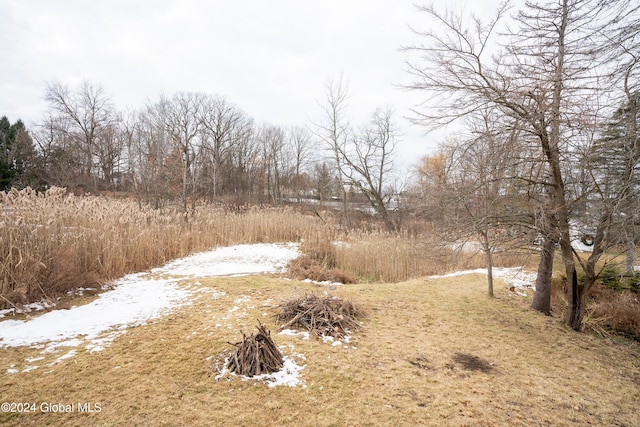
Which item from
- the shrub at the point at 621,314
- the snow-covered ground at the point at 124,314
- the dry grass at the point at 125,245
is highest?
the dry grass at the point at 125,245

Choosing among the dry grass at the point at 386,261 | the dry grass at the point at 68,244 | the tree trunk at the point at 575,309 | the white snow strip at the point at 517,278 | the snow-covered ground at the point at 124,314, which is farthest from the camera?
the dry grass at the point at 386,261

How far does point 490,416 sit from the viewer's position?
83.6 inches

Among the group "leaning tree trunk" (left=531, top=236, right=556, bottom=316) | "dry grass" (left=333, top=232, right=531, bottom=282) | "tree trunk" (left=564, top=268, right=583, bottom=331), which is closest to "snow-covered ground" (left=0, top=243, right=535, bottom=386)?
"leaning tree trunk" (left=531, top=236, right=556, bottom=316)

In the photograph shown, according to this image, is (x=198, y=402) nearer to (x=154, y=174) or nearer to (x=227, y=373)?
(x=227, y=373)

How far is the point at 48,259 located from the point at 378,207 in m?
15.8

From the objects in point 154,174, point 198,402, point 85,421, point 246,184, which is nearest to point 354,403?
point 198,402

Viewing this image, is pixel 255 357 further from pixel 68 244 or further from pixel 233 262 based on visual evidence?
pixel 233 262

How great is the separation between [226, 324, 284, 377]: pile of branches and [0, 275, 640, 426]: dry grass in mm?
134

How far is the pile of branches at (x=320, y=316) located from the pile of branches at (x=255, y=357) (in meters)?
0.73

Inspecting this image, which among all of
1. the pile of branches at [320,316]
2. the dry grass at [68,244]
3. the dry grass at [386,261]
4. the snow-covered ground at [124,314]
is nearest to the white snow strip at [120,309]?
the snow-covered ground at [124,314]

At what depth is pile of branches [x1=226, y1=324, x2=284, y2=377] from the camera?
245 centimetres

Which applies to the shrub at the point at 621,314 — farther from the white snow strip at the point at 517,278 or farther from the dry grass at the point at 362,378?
the white snow strip at the point at 517,278

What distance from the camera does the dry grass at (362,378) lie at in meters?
2.05

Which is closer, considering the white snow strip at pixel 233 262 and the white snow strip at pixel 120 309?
the white snow strip at pixel 120 309
